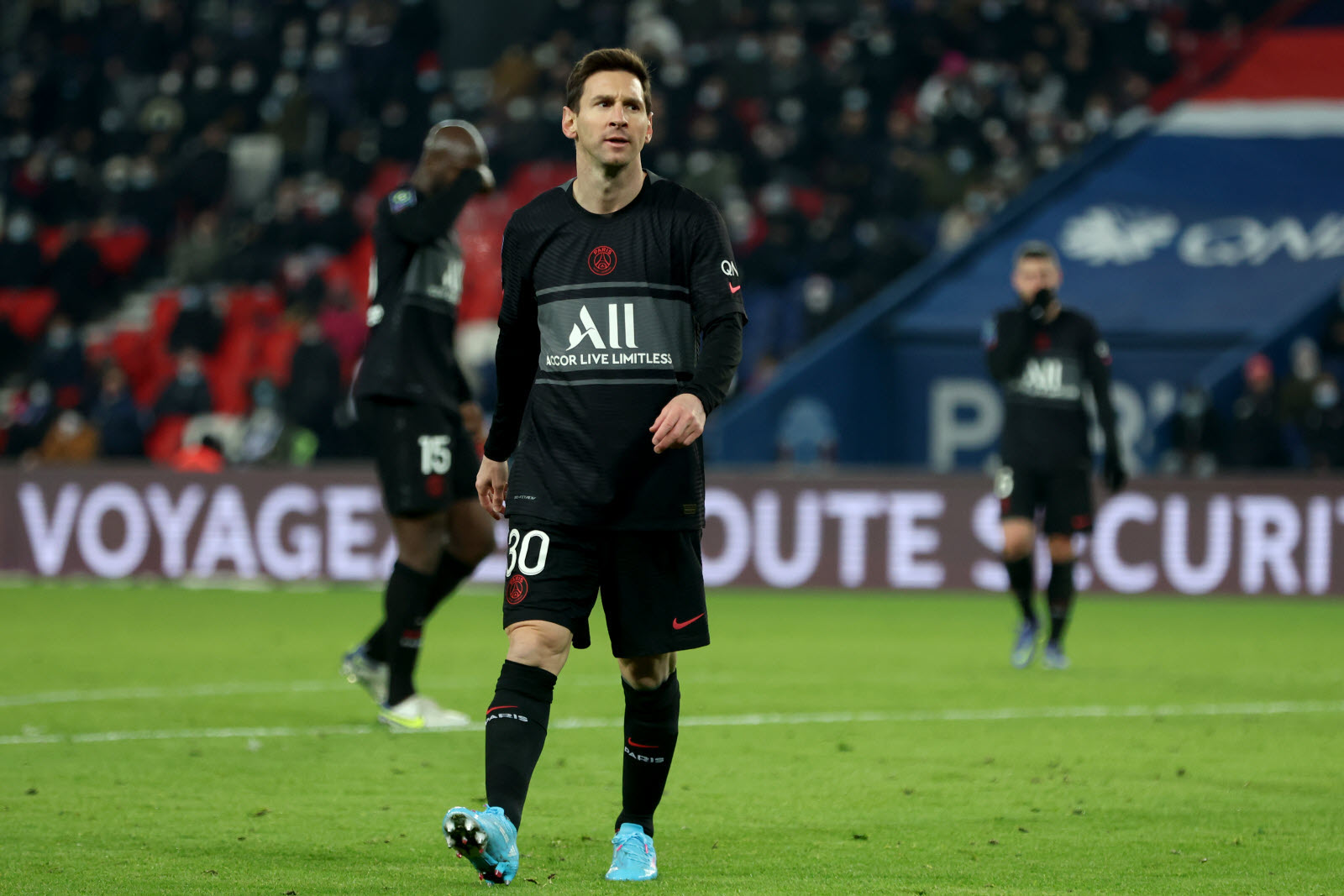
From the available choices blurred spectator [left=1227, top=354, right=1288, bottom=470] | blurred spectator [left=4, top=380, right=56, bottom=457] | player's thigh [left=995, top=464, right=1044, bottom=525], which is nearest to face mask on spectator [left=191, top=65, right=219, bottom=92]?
blurred spectator [left=4, top=380, right=56, bottom=457]

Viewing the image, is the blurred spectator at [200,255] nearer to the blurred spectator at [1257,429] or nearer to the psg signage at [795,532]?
the psg signage at [795,532]

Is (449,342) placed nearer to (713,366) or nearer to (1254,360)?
(713,366)

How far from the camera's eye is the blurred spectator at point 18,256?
22.3 m

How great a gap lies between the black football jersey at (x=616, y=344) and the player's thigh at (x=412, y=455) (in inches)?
115

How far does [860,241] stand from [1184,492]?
5.59 metres

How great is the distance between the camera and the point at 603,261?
4852 millimetres

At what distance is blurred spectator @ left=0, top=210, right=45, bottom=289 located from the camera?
2230cm

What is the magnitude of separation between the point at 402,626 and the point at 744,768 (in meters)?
1.71

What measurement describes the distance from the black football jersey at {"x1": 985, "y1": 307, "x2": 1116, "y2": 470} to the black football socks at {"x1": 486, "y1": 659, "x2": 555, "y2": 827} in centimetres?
610

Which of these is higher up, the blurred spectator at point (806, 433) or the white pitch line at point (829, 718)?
the blurred spectator at point (806, 433)

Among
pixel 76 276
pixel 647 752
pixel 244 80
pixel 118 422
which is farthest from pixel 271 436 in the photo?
pixel 647 752

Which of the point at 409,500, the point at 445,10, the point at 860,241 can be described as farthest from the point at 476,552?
the point at 445,10

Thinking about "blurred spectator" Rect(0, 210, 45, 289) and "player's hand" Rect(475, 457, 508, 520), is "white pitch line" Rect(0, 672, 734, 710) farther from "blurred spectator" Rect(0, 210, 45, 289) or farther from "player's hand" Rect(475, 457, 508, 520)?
"blurred spectator" Rect(0, 210, 45, 289)

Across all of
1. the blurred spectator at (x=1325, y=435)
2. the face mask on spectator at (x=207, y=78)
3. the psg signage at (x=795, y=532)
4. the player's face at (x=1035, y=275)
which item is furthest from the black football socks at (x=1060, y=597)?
the face mask on spectator at (x=207, y=78)
